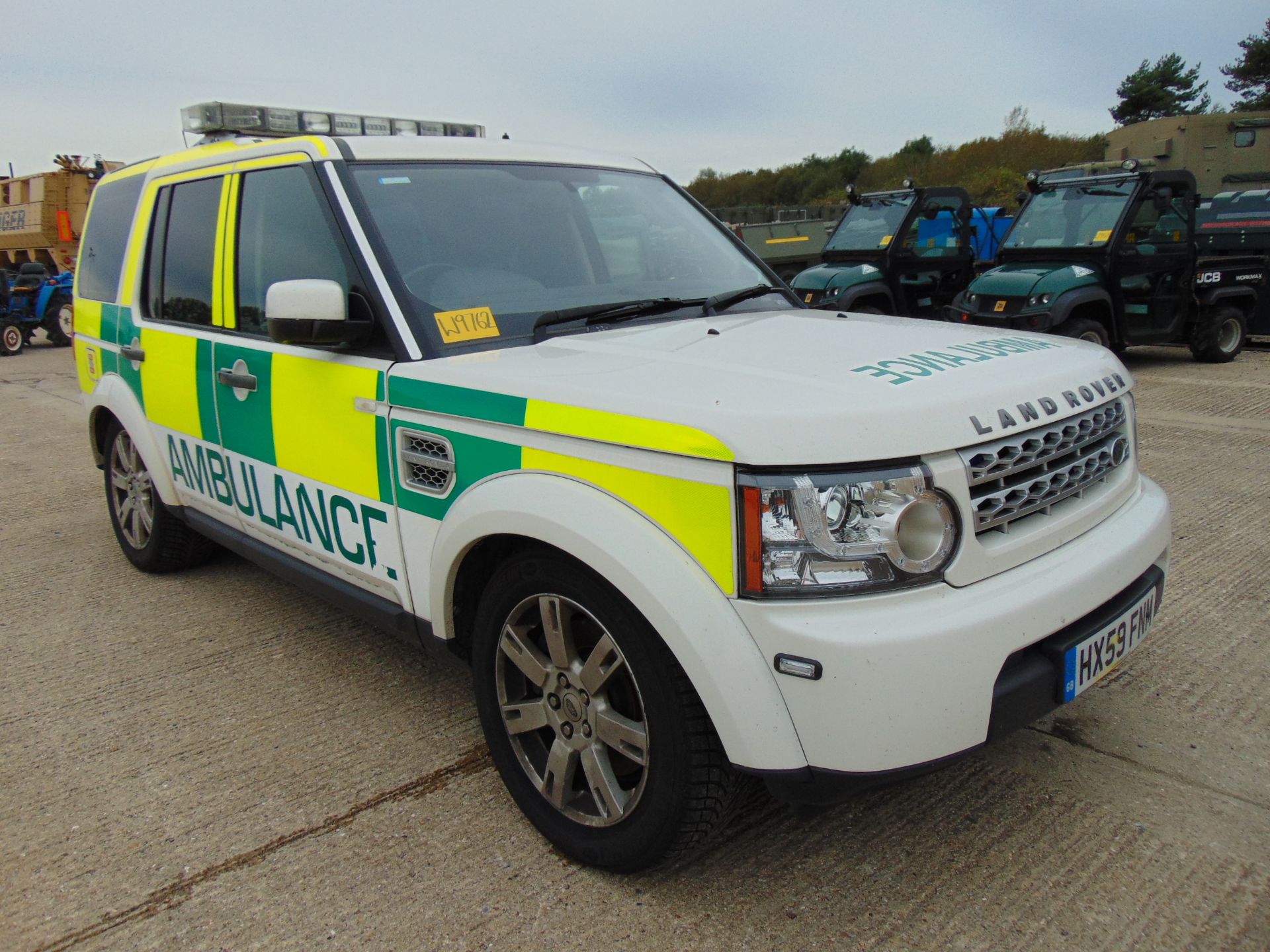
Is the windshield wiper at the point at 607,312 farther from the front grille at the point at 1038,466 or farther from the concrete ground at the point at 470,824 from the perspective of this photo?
the front grille at the point at 1038,466

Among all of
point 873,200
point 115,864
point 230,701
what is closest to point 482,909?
point 115,864

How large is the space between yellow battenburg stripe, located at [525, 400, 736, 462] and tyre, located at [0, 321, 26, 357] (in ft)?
54.4

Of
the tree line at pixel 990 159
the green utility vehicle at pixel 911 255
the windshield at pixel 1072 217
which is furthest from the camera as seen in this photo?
the tree line at pixel 990 159

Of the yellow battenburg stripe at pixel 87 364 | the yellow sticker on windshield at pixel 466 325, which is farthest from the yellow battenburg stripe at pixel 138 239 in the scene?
the yellow sticker on windshield at pixel 466 325

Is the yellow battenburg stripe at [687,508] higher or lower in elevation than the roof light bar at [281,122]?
lower

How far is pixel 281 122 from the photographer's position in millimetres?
3691

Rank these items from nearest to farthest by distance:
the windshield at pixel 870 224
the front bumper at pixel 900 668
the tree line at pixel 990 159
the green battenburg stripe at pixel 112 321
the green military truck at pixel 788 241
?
1. the front bumper at pixel 900 668
2. the green battenburg stripe at pixel 112 321
3. the windshield at pixel 870 224
4. the green military truck at pixel 788 241
5. the tree line at pixel 990 159

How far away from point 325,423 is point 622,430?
A: 4.00 ft

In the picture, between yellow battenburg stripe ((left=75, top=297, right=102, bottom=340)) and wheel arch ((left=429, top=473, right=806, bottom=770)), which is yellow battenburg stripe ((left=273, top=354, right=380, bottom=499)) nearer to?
wheel arch ((left=429, top=473, right=806, bottom=770))

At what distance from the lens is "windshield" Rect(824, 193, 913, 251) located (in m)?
11.5

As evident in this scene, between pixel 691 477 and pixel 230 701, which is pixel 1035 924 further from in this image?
pixel 230 701

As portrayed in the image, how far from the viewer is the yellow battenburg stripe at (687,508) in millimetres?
1864

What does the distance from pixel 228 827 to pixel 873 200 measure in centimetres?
1126

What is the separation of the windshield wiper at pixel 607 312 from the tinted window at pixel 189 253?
4.92ft
